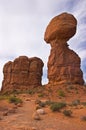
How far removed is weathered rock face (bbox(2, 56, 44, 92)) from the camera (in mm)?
57688

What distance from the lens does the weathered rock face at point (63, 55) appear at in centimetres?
5003

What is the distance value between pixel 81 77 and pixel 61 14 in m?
14.3

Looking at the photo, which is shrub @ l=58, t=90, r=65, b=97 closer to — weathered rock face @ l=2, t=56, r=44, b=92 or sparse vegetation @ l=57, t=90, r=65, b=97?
sparse vegetation @ l=57, t=90, r=65, b=97

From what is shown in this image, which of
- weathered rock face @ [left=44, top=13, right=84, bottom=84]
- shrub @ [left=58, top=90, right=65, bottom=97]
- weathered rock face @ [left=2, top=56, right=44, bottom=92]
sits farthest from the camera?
weathered rock face @ [left=2, top=56, right=44, bottom=92]

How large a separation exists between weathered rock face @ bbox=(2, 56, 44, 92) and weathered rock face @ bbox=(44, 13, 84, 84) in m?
6.53

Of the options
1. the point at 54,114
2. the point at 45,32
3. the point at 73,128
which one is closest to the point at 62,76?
the point at 45,32

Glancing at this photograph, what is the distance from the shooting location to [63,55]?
170 feet

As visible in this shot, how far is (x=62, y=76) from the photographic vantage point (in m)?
50.0

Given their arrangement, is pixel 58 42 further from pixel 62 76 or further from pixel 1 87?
pixel 1 87

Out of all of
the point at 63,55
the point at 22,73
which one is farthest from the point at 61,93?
the point at 22,73

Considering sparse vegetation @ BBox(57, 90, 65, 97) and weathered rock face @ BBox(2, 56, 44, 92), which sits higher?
weathered rock face @ BBox(2, 56, 44, 92)

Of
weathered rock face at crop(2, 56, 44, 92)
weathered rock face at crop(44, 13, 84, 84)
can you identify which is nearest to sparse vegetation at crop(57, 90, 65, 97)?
weathered rock face at crop(44, 13, 84, 84)

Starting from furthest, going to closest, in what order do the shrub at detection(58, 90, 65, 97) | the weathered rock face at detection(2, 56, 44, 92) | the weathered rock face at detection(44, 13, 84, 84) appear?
the weathered rock face at detection(2, 56, 44, 92) < the weathered rock face at detection(44, 13, 84, 84) < the shrub at detection(58, 90, 65, 97)

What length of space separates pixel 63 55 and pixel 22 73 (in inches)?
472
